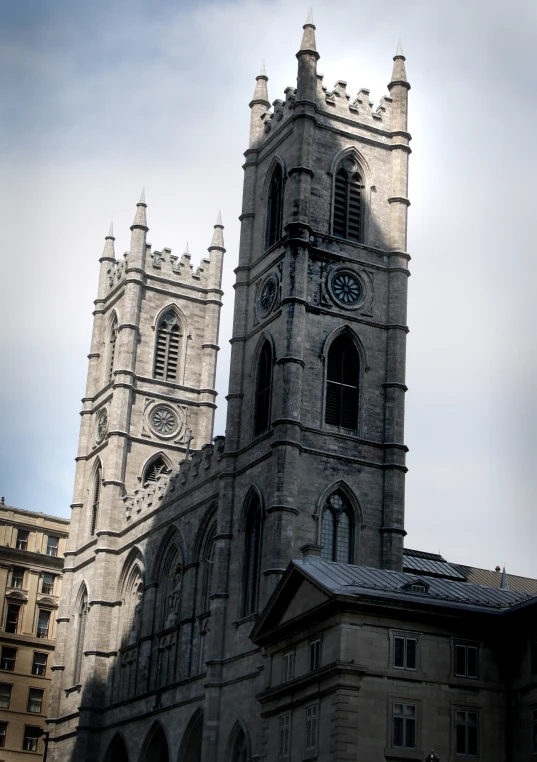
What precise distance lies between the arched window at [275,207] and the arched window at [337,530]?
13.1m

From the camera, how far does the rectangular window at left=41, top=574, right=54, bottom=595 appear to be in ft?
298

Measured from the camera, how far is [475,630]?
45062 mm

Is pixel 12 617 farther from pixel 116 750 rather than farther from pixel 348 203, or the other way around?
pixel 348 203

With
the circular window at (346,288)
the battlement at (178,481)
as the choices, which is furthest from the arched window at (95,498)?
the circular window at (346,288)

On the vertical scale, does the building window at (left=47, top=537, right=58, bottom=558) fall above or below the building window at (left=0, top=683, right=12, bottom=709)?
above

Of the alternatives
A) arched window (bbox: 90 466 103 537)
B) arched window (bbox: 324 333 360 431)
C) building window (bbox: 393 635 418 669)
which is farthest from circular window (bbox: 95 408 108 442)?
building window (bbox: 393 635 418 669)

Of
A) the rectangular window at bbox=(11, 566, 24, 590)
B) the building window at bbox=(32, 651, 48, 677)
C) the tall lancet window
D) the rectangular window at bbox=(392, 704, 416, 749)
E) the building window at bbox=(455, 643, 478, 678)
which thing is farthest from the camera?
the rectangular window at bbox=(11, 566, 24, 590)

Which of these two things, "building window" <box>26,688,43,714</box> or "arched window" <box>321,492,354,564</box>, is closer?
"arched window" <box>321,492,354,564</box>

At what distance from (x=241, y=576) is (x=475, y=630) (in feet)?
48.7

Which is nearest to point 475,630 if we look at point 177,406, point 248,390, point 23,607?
point 248,390

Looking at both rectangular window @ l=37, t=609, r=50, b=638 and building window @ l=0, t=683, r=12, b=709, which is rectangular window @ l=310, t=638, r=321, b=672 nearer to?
building window @ l=0, t=683, r=12, b=709

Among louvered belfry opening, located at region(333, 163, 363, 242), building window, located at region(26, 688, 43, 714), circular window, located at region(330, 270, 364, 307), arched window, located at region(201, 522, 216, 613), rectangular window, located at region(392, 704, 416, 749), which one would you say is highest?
louvered belfry opening, located at region(333, 163, 363, 242)

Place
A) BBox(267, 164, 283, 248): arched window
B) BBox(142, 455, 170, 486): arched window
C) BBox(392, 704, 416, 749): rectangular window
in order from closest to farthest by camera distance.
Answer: BBox(392, 704, 416, 749): rectangular window
BBox(267, 164, 283, 248): arched window
BBox(142, 455, 170, 486): arched window

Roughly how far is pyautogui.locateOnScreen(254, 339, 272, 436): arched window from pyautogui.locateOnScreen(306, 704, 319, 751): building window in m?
17.8
